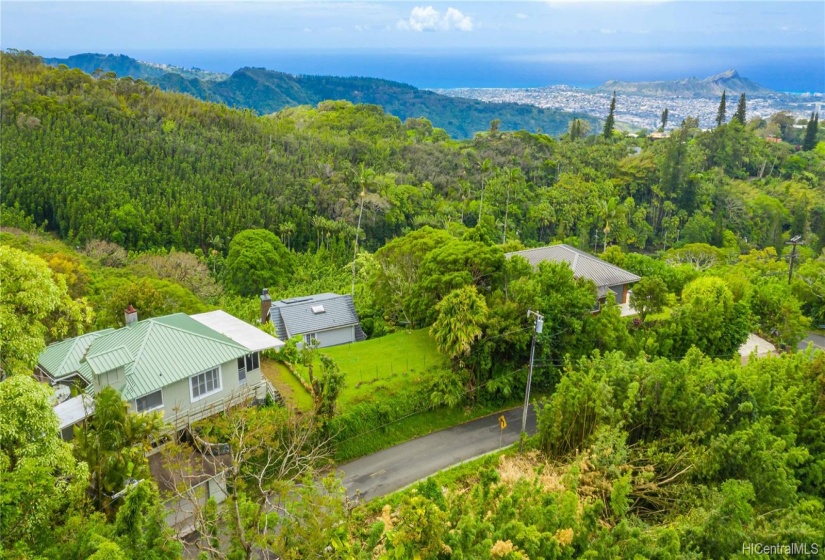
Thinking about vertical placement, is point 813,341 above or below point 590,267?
below

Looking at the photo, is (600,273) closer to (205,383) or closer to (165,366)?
(205,383)

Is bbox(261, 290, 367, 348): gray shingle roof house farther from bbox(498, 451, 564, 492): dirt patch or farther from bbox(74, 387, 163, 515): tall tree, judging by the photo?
bbox(74, 387, 163, 515): tall tree

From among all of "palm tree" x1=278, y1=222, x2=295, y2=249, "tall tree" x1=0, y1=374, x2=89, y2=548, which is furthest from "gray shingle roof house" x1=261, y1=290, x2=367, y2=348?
"palm tree" x1=278, y1=222, x2=295, y2=249

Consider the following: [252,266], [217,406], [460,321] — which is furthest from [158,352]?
[252,266]

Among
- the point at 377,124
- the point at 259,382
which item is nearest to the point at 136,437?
the point at 259,382

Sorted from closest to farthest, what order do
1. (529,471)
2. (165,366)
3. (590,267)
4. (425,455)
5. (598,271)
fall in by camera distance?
(529,471), (165,366), (425,455), (598,271), (590,267)

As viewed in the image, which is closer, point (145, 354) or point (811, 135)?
point (145, 354)
